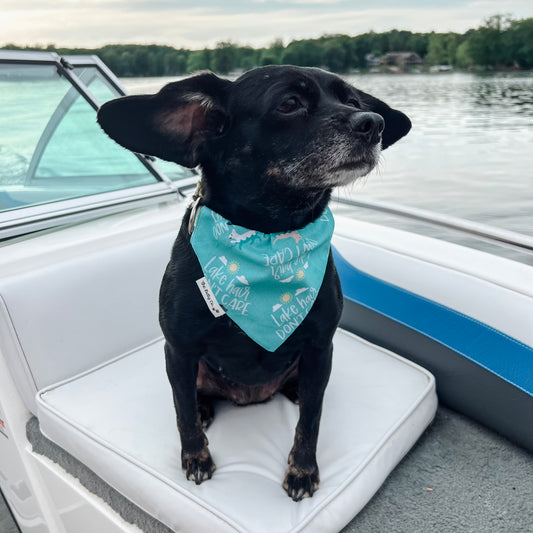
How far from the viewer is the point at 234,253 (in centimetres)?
124

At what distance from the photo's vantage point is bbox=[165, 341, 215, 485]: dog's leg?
1.23m

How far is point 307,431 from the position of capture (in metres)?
1.25

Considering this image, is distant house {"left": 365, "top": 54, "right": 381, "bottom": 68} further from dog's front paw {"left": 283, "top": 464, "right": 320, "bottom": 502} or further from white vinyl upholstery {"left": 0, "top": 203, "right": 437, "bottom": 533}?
dog's front paw {"left": 283, "top": 464, "right": 320, "bottom": 502}

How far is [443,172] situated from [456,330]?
2.87 meters

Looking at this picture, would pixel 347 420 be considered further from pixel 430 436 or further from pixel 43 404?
pixel 43 404

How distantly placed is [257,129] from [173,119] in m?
0.20

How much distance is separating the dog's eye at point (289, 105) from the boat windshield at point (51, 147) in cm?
126

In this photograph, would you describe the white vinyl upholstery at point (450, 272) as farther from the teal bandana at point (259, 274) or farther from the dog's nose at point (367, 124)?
the dog's nose at point (367, 124)

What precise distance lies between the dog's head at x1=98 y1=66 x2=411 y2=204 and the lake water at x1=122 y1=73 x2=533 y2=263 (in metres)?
0.97

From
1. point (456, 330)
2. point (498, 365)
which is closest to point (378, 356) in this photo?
point (456, 330)

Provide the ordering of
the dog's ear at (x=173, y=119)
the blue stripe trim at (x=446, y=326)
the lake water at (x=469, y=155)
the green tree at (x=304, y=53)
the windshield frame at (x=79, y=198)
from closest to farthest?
1. the dog's ear at (x=173, y=119)
2. the blue stripe trim at (x=446, y=326)
3. the green tree at (x=304, y=53)
4. the windshield frame at (x=79, y=198)
5. the lake water at (x=469, y=155)

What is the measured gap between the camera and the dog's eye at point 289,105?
3.81ft

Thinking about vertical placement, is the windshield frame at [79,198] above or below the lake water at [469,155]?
above

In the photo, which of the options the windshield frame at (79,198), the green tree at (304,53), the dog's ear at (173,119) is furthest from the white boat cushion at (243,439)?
the green tree at (304,53)
